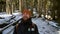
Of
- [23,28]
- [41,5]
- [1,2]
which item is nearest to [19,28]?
[23,28]

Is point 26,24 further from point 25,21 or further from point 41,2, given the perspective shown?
point 41,2

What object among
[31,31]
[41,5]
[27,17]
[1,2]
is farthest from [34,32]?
[1,2]

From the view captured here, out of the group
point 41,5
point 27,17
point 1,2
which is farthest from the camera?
point 1,2

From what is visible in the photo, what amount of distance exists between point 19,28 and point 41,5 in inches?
782

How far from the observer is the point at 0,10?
32.5m

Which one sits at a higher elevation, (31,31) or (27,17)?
(27,17)

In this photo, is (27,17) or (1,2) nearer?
(27,17)

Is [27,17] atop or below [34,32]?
atop

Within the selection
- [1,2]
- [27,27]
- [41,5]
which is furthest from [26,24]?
[1,2]

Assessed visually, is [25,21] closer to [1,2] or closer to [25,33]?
[25,33]

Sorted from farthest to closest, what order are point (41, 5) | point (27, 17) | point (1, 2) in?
1. point (1, 2)
2. point (41, 5)
3. point (27, 17)

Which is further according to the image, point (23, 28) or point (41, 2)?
point (41, 2)

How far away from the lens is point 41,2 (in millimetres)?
23141

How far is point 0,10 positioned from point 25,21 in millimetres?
29590
